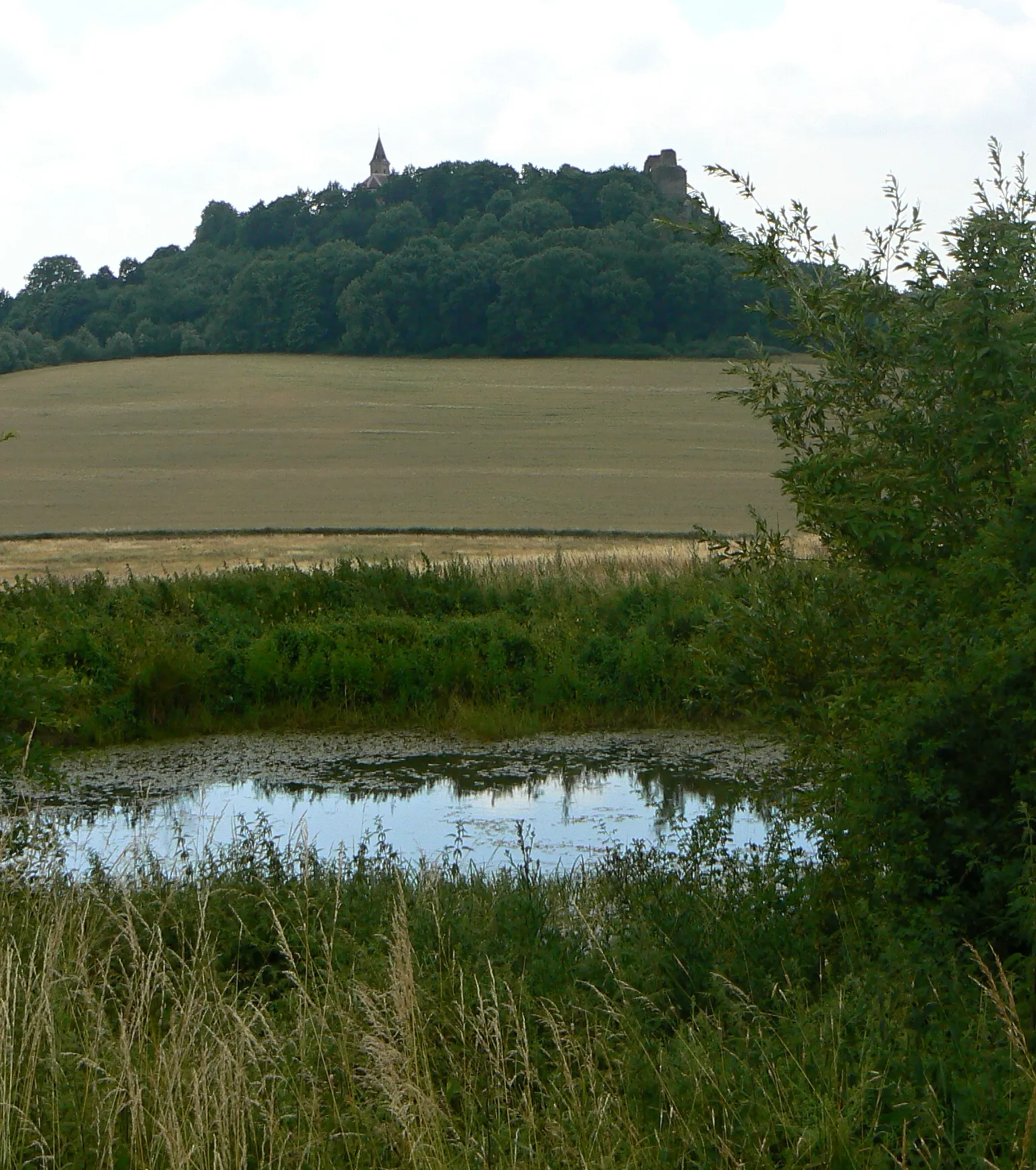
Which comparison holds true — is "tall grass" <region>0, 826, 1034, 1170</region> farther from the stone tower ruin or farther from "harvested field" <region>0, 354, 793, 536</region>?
the stone tower ruin

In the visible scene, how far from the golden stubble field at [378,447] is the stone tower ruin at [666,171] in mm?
18807

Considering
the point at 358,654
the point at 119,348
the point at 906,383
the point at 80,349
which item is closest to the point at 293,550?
the point at 358,654

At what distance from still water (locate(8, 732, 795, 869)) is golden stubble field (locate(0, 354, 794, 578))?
41.7ft

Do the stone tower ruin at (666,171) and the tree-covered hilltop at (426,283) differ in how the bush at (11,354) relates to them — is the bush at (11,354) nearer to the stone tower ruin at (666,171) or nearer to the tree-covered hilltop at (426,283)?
the tree-covered hilltop at (426,283)

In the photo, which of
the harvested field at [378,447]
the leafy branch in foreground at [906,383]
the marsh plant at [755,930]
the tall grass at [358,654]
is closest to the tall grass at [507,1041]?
the marsh plant at [755,930]

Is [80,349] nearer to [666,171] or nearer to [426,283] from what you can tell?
[426,283]

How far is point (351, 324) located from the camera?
50406 mm

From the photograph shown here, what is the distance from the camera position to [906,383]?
602cm

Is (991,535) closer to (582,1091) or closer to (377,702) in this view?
(582,1091)

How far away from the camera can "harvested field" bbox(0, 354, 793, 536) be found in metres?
29.9

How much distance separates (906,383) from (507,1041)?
336 cm

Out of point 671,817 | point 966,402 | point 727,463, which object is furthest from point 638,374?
point 966,402

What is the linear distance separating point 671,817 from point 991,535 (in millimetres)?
5304

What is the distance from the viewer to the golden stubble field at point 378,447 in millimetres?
29750
